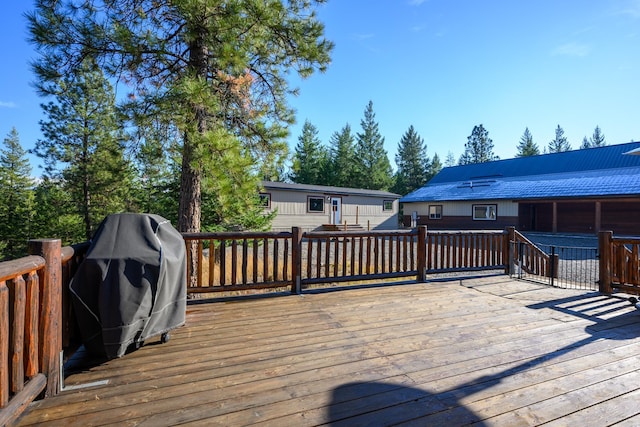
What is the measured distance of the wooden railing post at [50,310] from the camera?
1.92 meters

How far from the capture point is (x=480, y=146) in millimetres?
52375

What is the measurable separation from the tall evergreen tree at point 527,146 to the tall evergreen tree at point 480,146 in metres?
4.05

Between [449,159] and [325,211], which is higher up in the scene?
[449,159]

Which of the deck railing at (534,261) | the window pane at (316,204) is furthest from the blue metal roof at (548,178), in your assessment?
the deck railing at (534,261)

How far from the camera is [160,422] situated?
5.69 ft

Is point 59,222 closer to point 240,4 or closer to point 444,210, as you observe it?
point 240,4

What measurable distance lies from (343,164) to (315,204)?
16.5 meters

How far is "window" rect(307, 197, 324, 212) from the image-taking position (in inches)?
782

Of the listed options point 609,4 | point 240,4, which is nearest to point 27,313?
point 240,4

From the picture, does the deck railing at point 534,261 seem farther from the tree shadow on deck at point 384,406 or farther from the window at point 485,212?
the window at point 485,212

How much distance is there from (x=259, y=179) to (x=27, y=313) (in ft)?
13.7

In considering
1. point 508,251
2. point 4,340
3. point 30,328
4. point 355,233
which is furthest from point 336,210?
point 4,340

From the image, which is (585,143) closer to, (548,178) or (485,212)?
(548,178)

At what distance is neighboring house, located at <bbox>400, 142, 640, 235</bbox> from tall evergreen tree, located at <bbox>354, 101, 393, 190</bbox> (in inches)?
353
